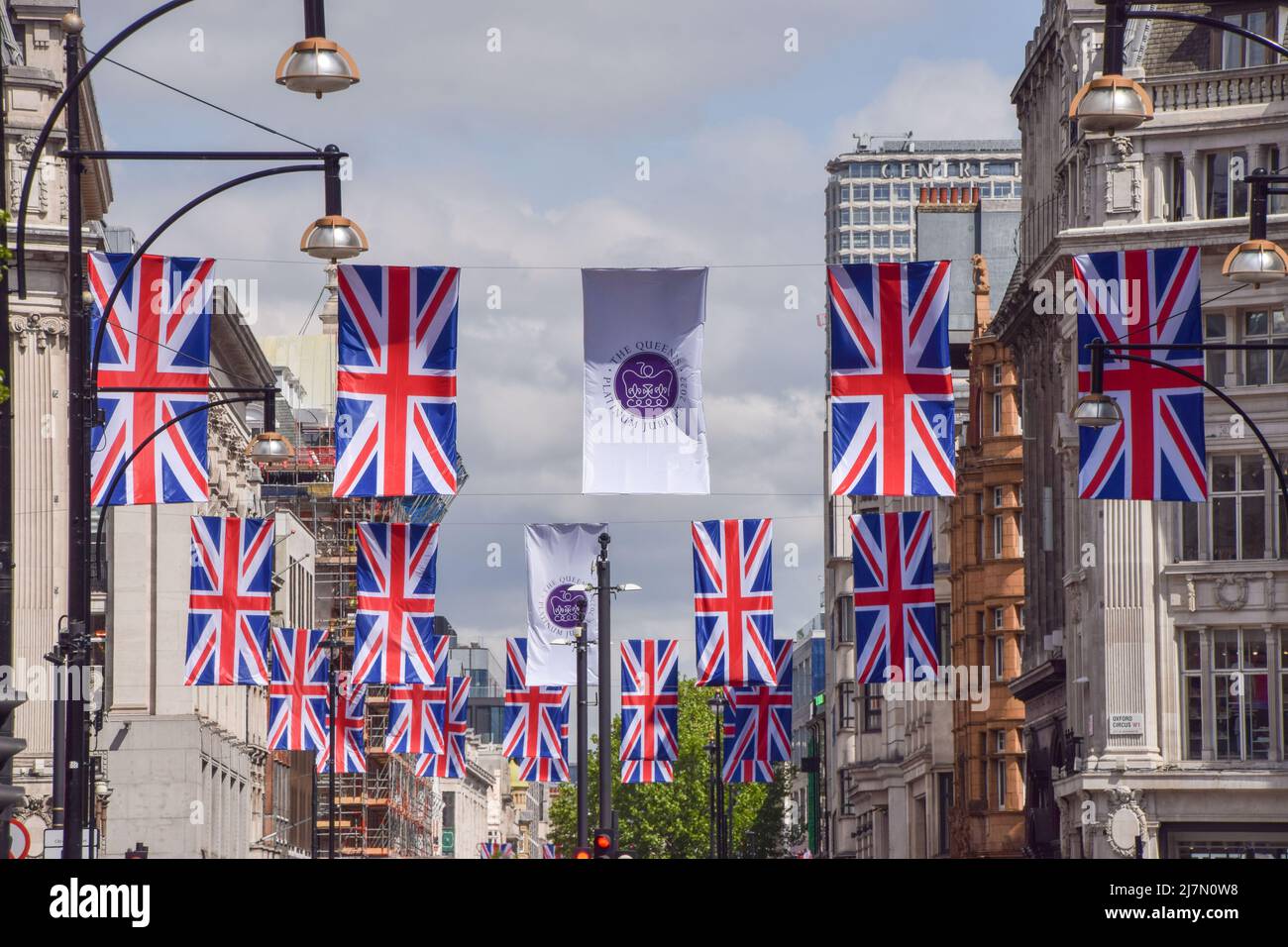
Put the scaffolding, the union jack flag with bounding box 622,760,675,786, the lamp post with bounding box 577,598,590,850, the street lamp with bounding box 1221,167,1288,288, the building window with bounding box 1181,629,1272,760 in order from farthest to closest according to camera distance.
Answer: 1. the scaffolding
2. the union jack flag with bounding box 622,760,675,786
3. the building window with bounding box 1181,629,1272,760
4. the lamp post with bounding box 577,598,590,850
5. the street lamp with bounding box 1221,167,1288,288

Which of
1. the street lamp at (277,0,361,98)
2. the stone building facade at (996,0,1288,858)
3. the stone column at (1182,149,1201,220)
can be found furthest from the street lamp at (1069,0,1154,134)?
the stone column at (1182,149,1201,220)

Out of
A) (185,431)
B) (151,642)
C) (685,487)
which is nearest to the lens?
(685,487)

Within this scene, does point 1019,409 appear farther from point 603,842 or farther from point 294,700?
point 603,842

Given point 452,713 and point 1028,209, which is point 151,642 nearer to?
point 452,713

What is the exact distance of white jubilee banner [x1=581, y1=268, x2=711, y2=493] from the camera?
27.6 meters

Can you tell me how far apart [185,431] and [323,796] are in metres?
91.6

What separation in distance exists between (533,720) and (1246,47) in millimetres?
21950

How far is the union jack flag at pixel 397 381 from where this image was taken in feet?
89.3

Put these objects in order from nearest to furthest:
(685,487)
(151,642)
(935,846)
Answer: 1. (685,487)
2. (151,642)
3. (935,846)

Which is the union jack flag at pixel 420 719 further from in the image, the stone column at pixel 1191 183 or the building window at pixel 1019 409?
the stone column at pixel 1191 183

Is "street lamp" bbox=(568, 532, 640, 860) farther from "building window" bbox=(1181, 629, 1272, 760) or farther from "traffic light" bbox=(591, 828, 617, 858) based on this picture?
"building window" bbox=(1181, 629, 1272, 760)

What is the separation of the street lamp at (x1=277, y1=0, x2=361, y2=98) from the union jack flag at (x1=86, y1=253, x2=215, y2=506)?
833 centimetres

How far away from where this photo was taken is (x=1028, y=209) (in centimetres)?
5931
